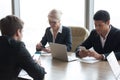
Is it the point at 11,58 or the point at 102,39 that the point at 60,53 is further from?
the point at 11,58

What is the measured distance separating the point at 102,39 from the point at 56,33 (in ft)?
2.53

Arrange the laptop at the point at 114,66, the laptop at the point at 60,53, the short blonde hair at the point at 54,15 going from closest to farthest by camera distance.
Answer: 1. the laptop at the point at 114,66
2. the laptop at the point at 60,53
3. the short blonde hair at the point at 54,15

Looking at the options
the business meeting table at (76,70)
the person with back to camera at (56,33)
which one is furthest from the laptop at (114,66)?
the person with back to camera at (56,33)

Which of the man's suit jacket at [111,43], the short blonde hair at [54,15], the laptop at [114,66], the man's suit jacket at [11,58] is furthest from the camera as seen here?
the short blonde hair at [54,15]

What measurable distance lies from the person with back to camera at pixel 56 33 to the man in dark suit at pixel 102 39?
35 cm

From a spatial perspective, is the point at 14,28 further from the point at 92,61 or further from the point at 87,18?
the point at 87,18

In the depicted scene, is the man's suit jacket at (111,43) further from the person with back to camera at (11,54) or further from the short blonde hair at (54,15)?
the person with back to camera at (11,54)

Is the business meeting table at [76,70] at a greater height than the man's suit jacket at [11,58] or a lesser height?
lesser

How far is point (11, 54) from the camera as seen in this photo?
→ 1847 millimetres

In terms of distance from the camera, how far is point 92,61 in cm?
273

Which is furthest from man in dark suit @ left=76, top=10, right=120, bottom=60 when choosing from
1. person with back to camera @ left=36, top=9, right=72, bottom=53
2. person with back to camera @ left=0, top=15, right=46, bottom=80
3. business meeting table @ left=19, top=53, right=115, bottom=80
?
person with back to camera @ left=0, top=15, right=46, bottom=80

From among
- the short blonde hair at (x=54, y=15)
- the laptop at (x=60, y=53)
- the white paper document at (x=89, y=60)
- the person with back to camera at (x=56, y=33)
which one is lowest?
the white paper document at (x=89, y=60)

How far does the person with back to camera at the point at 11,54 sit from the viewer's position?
1844 mm

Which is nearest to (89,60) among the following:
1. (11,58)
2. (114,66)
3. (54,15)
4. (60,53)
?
(60,53)
